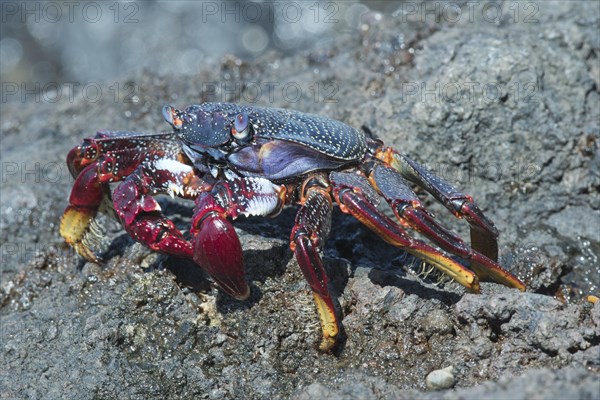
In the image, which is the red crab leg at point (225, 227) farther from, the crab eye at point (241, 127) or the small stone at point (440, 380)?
the small stone at point (440, 380)

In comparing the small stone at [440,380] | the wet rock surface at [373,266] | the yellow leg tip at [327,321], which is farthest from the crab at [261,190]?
the small stone at [440,380]

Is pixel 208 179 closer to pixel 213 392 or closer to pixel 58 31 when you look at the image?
pixel 213 392

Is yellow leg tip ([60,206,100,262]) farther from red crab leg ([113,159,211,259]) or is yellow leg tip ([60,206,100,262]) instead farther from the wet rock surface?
red crab leg ([113,159,211,259])

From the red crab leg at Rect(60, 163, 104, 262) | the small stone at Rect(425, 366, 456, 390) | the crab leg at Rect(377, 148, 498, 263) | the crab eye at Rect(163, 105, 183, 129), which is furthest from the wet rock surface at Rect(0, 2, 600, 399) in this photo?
the crab eye at Rect(163, 105, 183, 129)

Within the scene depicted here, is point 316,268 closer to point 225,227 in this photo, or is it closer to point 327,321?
point 327,321

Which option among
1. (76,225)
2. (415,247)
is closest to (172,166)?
(76,225)

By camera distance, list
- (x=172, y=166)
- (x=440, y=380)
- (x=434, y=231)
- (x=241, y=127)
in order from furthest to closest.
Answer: (x=172, y=166)
(x=241, y=127)
(x=434, y=231)
(x=440, y=380)

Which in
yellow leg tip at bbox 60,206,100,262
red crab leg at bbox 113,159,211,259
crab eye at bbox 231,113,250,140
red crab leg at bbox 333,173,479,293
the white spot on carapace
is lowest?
yellow leg tip at bbox 60,206,100,262
